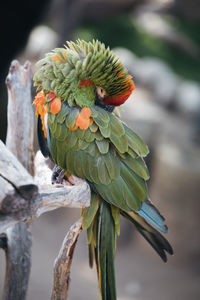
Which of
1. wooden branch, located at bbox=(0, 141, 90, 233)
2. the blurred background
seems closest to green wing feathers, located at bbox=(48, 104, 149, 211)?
wooden branch, located at bbox=(0, 141, 90, 233)

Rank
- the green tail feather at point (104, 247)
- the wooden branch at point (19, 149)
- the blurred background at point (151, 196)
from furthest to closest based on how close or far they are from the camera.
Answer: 1. the blurred background at point (151, 196)
2. the wooden branch at point (19, 149)
3. the green tail feather at point (104, 247)

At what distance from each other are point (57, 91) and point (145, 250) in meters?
2.08

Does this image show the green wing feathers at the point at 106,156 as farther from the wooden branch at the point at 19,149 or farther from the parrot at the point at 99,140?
the wooden branch at the point at 19,149

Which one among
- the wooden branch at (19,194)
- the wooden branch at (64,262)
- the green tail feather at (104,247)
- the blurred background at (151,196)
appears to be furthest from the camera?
the blurred background at (151,196)

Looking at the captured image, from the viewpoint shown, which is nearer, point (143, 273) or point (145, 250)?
point (143, 273)

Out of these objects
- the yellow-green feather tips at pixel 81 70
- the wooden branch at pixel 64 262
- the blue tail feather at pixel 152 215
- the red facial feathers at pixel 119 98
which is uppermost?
the yellow-green feather tips at pixel 81 70

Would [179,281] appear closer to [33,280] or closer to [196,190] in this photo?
[196,190]

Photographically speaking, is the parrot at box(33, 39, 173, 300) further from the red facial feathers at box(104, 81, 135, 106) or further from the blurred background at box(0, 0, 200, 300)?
the blurred background at box(0, 0, 200, 300)

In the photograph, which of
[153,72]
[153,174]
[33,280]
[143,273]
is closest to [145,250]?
[143,273]

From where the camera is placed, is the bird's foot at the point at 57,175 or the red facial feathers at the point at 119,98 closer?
the red facial feathers at the point at 119,98

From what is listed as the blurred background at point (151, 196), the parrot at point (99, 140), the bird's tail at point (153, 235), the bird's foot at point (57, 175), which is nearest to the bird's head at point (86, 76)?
the parrot at point (99, 140)

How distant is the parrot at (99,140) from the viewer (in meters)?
1.30

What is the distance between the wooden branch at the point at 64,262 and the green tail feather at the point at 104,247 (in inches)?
2.6

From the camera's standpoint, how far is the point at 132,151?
53.0 inches
